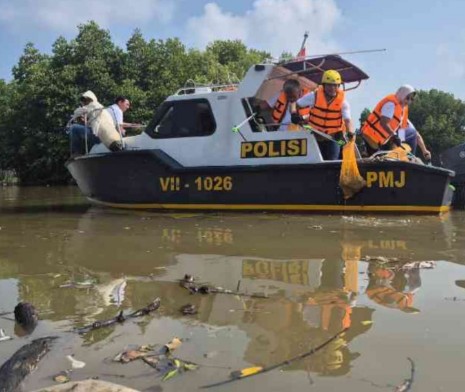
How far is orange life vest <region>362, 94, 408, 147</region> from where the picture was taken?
8.97 meters

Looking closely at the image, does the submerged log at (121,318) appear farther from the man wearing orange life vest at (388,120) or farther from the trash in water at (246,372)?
the man wearing orange life vest at (388,120)

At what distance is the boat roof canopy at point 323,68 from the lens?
30.5ft

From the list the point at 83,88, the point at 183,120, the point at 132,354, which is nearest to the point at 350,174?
the point at 183,120

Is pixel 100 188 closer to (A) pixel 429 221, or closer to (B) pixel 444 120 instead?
(A) pixel 429 221

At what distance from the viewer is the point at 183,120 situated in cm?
926

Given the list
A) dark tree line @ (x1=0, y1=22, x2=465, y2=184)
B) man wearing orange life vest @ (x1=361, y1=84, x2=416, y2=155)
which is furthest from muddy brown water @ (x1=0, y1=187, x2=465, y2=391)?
dark tree line @ (x1=0, y1=22, x2=465, y2=184)

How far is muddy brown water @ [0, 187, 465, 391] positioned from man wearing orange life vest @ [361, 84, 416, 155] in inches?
104

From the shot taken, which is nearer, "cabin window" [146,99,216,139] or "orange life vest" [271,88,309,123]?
"cabin window" [146,99,216,139]

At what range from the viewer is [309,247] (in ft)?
17.6

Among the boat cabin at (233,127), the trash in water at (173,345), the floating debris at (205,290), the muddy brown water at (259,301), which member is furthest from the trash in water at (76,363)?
the boat cabin at (233,127)

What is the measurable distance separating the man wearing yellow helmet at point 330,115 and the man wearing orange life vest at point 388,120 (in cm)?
71

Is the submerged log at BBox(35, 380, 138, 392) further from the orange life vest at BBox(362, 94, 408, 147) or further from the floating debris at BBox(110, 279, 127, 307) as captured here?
the orange life vest at BBox(362, 94, 408, 147)

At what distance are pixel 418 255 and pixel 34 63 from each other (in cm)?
3142

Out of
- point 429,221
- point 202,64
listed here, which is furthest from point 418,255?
point 202,64
